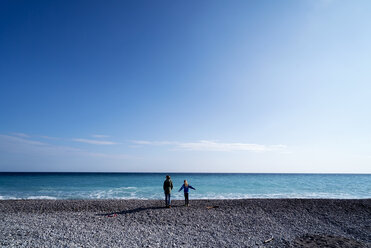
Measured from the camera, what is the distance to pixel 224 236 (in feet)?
29.1

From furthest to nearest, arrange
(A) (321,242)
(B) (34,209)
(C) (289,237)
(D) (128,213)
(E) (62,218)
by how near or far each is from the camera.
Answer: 1. (B) (34,209)
2. (D) (128,213)
3. (E) (62,218)
4. (C) (289,237)
5. (A) (321,242)

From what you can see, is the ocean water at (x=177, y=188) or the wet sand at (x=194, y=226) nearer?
the wet sand at (x=194, y=226)

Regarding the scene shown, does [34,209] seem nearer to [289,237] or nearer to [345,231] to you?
[289,237]

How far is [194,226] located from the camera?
1030cm

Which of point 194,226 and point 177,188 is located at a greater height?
point 194,226

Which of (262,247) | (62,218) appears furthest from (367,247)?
(62,218)

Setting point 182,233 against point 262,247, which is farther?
point 182,233

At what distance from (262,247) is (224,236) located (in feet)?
5.64

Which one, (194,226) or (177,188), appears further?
(177,188)

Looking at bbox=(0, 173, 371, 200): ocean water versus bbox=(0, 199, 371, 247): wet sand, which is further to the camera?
bbox=(0, 173, 371, 200): ocean water

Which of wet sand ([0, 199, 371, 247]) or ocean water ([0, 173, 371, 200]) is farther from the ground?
wet sand ([0, 199, 371, 247])

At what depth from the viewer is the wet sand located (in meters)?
8.04

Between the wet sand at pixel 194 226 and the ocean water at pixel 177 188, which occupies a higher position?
the wet sand at pixel 194 226

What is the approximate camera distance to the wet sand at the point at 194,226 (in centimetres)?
804
